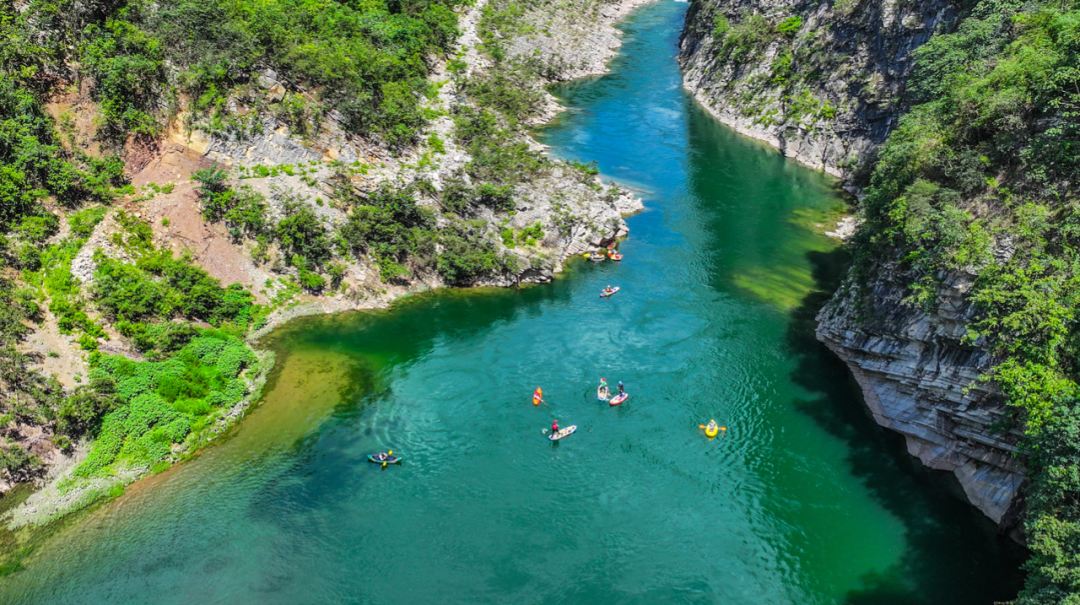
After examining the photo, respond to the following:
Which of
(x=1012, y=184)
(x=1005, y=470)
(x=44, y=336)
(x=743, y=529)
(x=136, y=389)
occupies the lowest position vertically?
(x=743, y=529)

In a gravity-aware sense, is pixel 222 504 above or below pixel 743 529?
above

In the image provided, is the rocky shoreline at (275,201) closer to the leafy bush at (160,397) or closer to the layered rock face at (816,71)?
the leafy bush at (160,397)

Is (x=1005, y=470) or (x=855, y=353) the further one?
(x=855, y=353)

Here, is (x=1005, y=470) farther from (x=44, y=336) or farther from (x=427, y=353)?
(x=44, y=336)

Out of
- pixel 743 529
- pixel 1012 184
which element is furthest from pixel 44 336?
pixel 1012 184

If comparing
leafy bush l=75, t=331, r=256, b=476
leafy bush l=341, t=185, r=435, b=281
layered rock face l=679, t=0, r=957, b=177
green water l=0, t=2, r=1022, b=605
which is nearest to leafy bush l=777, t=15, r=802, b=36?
layered rock face l=679, t=0, r=957, b=177

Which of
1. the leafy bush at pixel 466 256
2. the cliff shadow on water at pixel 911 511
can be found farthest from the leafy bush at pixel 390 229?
the cliff shadow on water at pixel 911 511

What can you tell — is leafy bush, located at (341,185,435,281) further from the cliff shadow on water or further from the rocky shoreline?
the cliff shadow on water

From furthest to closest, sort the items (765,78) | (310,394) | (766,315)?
(765,78)
(766,315)
(310,394)
